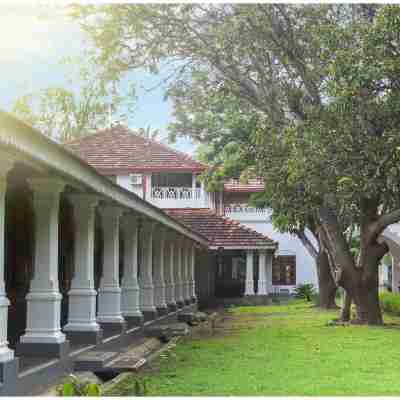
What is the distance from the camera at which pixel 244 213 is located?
132ft

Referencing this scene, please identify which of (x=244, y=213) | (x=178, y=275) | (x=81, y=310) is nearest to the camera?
(x=81, y=310)

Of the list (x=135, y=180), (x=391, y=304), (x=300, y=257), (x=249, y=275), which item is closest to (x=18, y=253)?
(x=391, y=304)

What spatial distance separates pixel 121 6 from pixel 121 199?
783 centimetres

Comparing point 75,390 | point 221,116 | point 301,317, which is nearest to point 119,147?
point 221,116

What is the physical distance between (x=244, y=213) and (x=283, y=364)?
27.5 metres

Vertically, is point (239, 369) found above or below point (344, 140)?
below

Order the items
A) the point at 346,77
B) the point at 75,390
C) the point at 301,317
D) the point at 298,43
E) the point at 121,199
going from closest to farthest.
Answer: the point at 75,390, the point at 121,199, the point at 346,77, the point at 298,43, the point at 301,317

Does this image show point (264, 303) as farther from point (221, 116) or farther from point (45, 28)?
point (45, 28)

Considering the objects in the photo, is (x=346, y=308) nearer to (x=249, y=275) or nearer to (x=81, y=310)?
(x=81, y=310)

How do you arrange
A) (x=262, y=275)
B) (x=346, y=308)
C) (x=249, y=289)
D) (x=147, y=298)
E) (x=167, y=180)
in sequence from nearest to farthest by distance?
(x=147, y=298)
(x=346, y=308)
(x=167, y=180)
(x=249, y=289)
(x=262, y=275)

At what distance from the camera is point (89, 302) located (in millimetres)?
12266

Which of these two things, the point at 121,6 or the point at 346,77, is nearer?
the point at 346,77

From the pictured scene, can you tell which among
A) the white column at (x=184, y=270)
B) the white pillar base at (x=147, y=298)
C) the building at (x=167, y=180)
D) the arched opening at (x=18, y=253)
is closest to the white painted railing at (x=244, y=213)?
the building at (x=167, y=180)

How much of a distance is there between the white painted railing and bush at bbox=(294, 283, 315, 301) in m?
3.58
